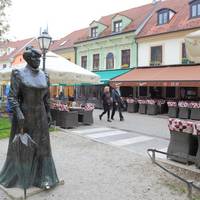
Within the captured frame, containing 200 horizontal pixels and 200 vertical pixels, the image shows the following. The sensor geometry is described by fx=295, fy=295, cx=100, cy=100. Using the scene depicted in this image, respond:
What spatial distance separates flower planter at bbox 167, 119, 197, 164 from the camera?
21.1 ft

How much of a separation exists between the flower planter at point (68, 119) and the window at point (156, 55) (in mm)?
11239

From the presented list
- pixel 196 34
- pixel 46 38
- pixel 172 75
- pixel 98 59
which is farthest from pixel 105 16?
pixel 196 34

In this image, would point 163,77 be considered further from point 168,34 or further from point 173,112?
point 168,34

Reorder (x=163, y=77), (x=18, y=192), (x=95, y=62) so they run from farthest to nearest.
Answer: (x=95, y=62) → (x=163, y=77) → (x=18, y=192)

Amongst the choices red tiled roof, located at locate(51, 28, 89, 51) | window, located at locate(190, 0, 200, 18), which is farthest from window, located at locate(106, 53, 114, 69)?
window, located at locate(190, 0, 200, 18)

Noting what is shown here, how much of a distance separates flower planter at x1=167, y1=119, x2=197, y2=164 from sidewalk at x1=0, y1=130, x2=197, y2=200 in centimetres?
70

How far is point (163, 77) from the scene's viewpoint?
1794 centimetres

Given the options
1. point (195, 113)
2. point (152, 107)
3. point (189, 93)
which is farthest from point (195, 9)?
point (195, 113)

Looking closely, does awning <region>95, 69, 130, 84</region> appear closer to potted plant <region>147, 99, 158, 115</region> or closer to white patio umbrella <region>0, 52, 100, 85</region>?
potted plant <region>147, 99, 158, 115</region>

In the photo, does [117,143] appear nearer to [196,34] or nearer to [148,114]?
[196,34]

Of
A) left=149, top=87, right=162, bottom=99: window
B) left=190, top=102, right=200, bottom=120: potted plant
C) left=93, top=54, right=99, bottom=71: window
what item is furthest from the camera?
left=93, top=54, right=99, bottom=71: window

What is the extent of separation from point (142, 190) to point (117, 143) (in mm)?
4009

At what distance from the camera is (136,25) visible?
23.5 metres

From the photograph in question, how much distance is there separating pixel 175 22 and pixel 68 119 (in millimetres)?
13409
